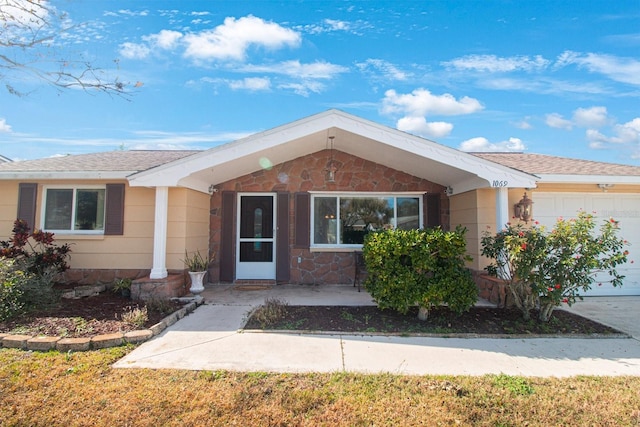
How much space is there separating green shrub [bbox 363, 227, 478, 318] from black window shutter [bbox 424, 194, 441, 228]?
3354 millimetres

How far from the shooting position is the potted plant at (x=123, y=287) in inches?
256

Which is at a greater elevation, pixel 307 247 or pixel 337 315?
pixel 307 247

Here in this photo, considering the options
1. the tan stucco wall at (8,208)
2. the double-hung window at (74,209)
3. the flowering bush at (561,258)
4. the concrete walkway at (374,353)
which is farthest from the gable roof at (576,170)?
the tan stucco wall at (8,208)

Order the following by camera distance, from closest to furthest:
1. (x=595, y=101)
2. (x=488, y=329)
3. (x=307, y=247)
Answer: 1. (x=488, y=329)
2. (x=307, y=247)
3. (x=595, y=101)

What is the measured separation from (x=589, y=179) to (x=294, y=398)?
748cm

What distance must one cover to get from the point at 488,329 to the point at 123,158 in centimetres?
949

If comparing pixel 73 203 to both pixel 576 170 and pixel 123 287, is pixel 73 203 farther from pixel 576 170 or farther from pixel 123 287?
pixel 576 170

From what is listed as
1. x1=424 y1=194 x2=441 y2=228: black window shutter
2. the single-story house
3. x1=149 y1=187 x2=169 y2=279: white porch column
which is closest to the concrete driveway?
the single-story house

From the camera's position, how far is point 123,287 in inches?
258

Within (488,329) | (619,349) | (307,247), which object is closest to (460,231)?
(488,329)

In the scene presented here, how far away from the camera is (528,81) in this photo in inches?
388

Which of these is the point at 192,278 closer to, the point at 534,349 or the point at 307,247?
the point at 307,247

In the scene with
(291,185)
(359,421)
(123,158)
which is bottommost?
(359,421)

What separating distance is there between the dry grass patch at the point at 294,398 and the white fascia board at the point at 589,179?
446 cm
